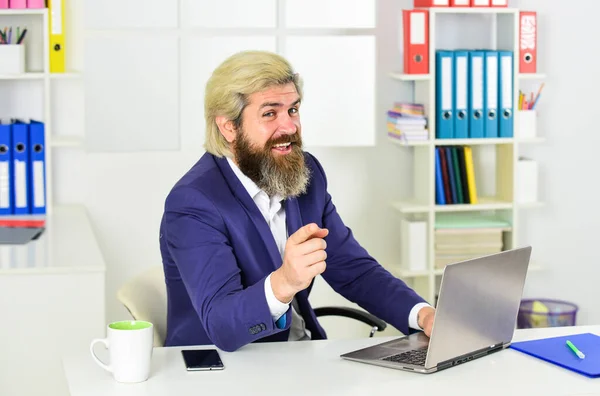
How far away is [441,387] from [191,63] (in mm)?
2504

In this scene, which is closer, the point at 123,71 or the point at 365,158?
the point at 123,71

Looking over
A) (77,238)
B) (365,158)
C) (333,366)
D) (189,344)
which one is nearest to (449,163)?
(365,158)

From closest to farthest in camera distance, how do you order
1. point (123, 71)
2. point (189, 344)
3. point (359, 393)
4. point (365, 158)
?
point (359, 393) → point (189, 344) → point (123, 71) → point (365, 158)

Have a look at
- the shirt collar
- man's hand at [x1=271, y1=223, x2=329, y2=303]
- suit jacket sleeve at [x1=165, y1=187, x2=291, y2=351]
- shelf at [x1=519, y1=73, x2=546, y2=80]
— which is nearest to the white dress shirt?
the shirt collar

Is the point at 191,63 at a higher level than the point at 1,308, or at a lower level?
higher

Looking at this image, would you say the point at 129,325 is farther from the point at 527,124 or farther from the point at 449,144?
the point at 527,124

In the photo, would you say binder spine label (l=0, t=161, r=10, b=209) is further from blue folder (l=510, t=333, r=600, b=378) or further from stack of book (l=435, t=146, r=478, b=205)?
blue folder (l=510, t=333, r=600, b=378)

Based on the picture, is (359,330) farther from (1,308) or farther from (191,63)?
(1,308)

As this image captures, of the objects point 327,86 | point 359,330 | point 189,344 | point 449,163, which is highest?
point 327,86

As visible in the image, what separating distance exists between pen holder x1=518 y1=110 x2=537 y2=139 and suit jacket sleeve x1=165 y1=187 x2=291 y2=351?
232 centimetres

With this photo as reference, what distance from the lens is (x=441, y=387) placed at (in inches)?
80.4

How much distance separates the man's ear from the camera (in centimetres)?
279

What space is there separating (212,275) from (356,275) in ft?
1.92

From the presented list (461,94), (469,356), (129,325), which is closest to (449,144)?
(461,94)
